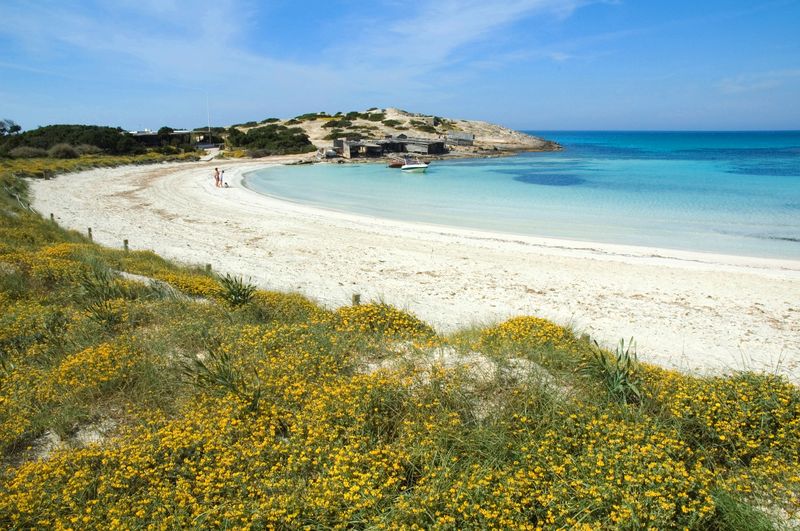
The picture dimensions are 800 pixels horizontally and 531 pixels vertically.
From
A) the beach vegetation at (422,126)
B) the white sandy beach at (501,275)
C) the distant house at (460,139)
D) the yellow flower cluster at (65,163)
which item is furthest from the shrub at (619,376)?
the beach vegetation at (422,126)

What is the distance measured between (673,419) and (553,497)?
2.24m

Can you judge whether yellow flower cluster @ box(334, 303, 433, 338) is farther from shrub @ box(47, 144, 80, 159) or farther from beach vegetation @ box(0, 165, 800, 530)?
shrub @ box(47, 144, 80, 159)

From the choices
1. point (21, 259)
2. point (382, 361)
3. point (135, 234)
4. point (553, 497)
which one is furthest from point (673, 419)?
point (135, 234)

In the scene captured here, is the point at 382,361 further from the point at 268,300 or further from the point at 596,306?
the point at 596,306

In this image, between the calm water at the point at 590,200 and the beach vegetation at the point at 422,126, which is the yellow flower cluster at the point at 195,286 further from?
the beach vegetation at the point at 422,126

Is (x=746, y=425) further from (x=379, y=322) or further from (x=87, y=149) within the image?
(x=87, y=149)

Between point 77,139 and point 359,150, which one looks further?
point 359,150

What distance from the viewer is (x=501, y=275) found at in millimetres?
15508

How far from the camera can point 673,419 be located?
5.53 m

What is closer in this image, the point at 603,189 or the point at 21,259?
the point at 21,259

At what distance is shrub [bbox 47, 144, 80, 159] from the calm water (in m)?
20.0

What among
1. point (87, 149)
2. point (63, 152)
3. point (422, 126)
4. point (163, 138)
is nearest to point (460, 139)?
point (422, 126)

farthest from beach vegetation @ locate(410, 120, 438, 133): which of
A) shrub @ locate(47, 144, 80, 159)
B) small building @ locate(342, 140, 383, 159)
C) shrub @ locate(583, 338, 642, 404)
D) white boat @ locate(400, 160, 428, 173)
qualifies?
shrub @ locate(583, 338, 642, 404)

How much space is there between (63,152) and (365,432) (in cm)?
5833
